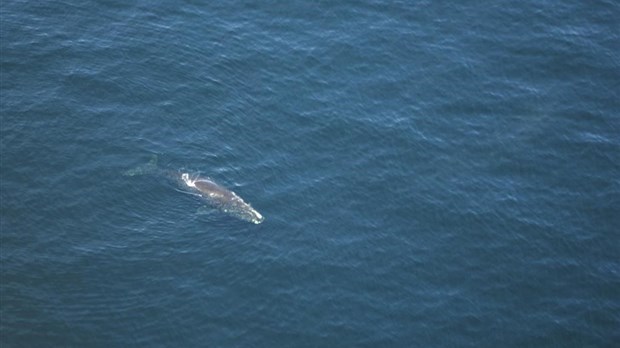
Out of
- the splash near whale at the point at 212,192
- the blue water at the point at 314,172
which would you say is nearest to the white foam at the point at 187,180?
the splash near whale at the point at 212,192

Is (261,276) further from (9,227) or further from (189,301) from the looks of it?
(9,227)

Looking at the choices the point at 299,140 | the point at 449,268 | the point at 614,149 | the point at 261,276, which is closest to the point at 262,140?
the point at 299,140

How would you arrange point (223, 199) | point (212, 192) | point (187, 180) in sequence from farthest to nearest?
point (187, 180), point (212, 192), point (223, 199)

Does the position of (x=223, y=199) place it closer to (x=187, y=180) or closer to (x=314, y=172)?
(x=187, y=180)

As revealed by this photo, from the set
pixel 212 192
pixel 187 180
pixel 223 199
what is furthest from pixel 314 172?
pixel 187 180

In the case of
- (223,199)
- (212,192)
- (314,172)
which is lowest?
(223,199)

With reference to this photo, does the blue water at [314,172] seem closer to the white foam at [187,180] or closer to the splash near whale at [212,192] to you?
the splash near whale at [212,192]
